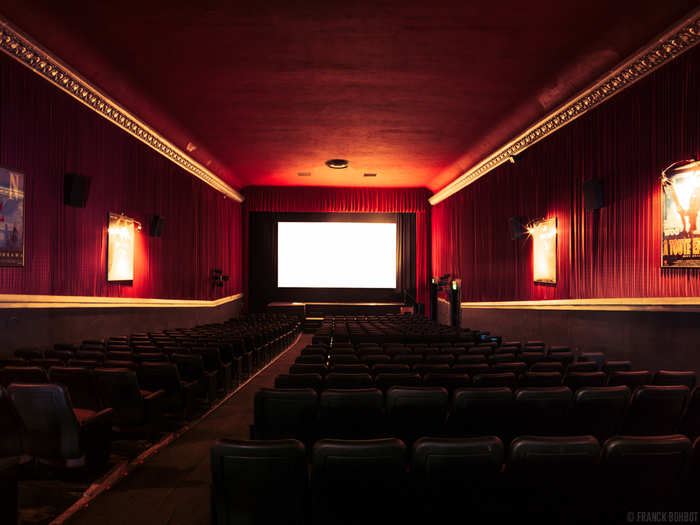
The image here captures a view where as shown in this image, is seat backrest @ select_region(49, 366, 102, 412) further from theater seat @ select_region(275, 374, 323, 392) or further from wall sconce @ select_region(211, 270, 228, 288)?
wall sconce @ select_region(211, 270, 228, 288)

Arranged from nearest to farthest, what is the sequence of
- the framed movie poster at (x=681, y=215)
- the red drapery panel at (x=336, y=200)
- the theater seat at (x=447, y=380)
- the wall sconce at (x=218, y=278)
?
the theater seat at (x=447, y=380), the framed movie poster at (x=681, y=215), the wall sconce at (x=218, y=278), the red drapery panel at (x=336, y=200)

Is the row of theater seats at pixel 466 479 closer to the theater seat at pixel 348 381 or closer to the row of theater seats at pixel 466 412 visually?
the row of theater seats at pixel 466 412

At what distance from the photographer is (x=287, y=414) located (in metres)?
2.88

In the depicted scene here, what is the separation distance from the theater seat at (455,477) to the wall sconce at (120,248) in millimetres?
8136

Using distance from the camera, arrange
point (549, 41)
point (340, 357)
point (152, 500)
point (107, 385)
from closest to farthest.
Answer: point (152, 500), point (107, 385), point (340, 357), point (549, 41)

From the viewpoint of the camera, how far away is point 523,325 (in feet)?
32.8

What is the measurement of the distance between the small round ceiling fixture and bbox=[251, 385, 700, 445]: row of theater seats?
38.0ft

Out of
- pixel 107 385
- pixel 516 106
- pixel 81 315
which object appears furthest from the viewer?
pixel 516 106

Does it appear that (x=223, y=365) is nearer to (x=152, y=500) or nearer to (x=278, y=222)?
(x=152, y=500)

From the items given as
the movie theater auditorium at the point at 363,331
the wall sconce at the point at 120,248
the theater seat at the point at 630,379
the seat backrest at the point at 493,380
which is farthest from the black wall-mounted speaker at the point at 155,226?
the theater seat at the point at 630,379

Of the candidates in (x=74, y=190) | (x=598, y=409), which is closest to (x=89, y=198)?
(x=74, y=190)

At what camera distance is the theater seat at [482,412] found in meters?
2.84

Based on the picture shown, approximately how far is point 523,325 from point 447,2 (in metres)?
7.00

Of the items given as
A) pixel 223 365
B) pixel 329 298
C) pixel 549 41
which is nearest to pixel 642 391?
pixel 223 365
